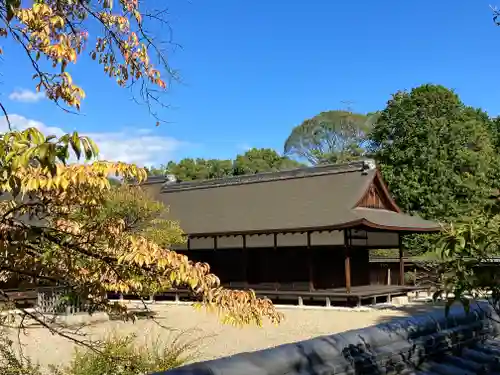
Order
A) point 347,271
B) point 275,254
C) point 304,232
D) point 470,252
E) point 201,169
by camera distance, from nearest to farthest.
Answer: point 470,252
point 347,271
point 304,232
point 275,254
point 201,169

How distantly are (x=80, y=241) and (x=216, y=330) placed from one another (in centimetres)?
1104

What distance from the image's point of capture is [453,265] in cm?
207

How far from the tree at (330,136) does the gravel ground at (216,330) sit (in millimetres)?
26319

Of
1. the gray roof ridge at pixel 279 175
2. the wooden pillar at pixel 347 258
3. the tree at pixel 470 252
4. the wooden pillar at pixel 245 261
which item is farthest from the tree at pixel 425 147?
the tree at pixel 470 252

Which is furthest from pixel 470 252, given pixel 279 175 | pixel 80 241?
pixel 279 175

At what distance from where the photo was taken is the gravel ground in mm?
10094

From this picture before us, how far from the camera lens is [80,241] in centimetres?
240

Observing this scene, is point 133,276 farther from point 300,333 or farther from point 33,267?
point 300,333

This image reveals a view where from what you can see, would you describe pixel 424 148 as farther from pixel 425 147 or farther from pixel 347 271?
pixel 347 271

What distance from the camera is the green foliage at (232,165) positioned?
42.9m

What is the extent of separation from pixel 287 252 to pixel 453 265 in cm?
1672

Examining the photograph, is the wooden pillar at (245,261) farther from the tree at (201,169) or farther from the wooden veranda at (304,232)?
the tree at (201,169)

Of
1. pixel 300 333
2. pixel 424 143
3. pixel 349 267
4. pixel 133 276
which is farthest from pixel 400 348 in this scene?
pixel 424 143

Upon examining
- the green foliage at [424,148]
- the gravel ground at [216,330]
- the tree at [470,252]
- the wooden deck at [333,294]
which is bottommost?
the gravel ground at [216,330]
